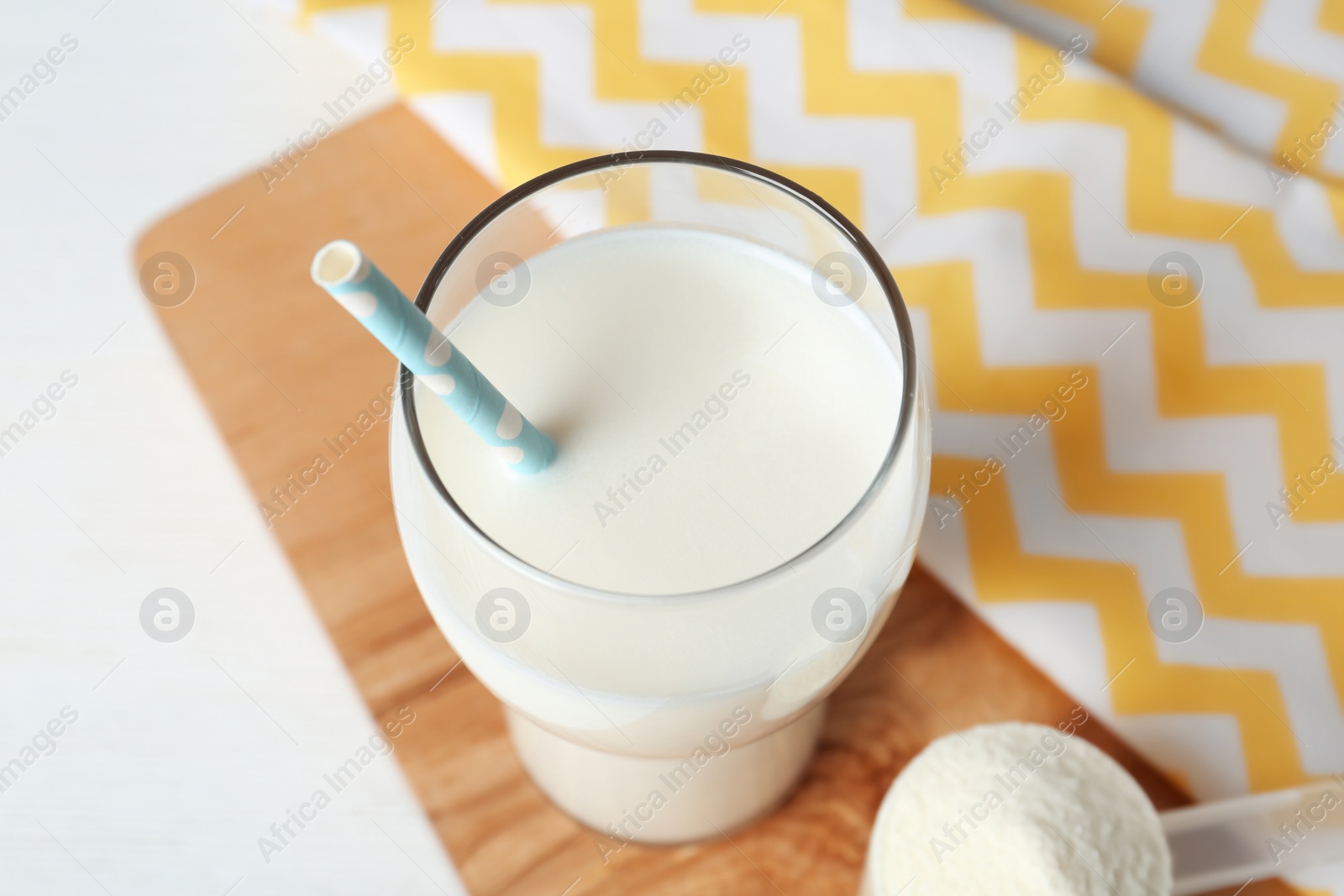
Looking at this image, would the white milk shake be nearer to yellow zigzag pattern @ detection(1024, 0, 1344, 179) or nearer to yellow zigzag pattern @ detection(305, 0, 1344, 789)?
yellow zigzag pattern @ detection(305, 0, 1344, 789)

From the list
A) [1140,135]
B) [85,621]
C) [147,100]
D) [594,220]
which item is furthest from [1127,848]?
[147,100]

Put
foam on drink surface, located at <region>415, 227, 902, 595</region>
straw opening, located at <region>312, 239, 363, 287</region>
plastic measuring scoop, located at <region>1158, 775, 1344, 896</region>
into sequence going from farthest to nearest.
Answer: plastic measuring scoop, located at <region>1158, 775, 1344, 896</region> → foam on drink surface, located at <region>415, 227, 902, 595</region> → straw opening, located at <region>312, 239, 363, 287</region>

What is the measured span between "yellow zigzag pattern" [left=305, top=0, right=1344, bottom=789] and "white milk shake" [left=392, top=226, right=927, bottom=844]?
203 millimetres

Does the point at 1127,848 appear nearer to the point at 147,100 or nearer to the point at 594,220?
the point at 594,220

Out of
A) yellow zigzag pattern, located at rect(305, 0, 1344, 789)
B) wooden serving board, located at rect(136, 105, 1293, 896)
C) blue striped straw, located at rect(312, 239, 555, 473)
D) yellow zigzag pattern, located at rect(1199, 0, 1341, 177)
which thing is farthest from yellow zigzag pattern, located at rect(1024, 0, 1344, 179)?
blue striped straw, located at rect(312, 239, 555, 473)

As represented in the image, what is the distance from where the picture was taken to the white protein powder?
1.68 feet

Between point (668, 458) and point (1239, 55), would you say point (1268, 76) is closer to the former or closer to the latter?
point (1239, 55)

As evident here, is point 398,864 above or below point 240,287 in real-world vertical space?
below

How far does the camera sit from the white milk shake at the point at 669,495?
0.45 metres

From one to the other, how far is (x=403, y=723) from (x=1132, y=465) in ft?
1.48

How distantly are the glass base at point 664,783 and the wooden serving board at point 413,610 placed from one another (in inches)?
0.4

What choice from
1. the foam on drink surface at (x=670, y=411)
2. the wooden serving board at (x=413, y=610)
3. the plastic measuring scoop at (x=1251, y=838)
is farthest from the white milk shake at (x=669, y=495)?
the plastic measuring scoop at (x=1251, y=838)

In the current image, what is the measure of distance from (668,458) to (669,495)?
0.8 inches

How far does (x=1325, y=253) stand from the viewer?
2.51 feet
